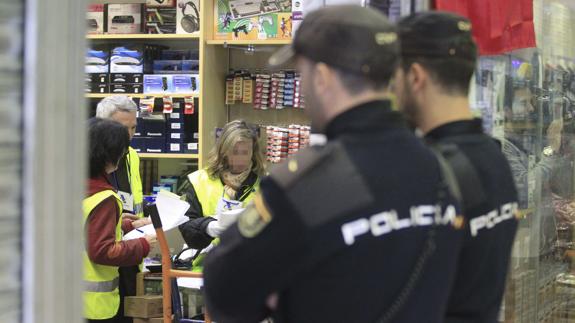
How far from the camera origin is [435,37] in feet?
5.46

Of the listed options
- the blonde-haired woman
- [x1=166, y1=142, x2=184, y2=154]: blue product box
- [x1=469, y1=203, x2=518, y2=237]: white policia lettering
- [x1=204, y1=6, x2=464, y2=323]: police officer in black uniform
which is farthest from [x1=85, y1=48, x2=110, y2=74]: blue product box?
[x1=204, y1=6, x2=464, y2=323]: police officer in black uniform

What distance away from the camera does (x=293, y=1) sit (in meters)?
5.54

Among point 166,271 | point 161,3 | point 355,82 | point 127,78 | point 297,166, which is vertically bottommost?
point 166,271

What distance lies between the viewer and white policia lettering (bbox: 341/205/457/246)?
1264 millimetres

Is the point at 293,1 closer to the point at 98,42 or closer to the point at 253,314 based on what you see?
the point at 98,42

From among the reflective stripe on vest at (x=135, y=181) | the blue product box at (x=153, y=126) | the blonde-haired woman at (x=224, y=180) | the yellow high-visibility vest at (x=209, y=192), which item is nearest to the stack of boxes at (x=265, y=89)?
the blue product box at (x=153, y=126)

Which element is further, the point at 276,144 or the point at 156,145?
the point at 156,145

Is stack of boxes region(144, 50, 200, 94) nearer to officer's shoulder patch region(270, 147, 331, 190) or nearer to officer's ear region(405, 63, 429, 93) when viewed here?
officer's ear region(405, 63, 429, 93)

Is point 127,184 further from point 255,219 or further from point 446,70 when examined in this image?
Answer: point 255,219

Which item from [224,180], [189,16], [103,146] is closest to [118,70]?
[189,16]

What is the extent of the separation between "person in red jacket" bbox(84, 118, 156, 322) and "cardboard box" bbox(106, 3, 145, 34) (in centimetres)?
288

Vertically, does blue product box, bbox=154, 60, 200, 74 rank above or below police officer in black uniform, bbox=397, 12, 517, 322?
above

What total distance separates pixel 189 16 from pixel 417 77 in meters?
4.51

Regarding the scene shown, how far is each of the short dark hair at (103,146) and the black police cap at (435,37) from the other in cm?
181
